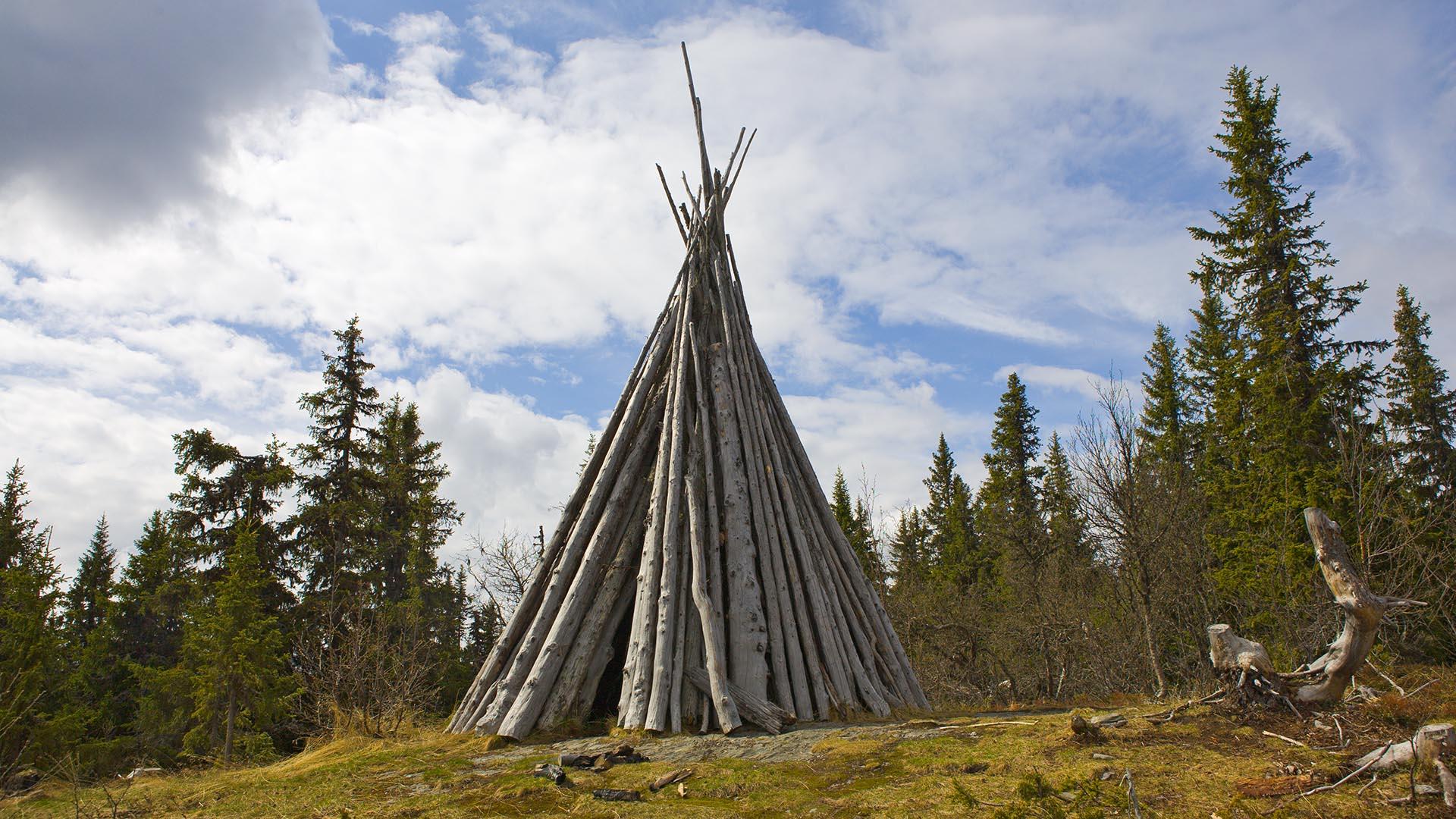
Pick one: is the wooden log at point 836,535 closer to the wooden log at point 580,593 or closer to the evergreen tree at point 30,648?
the wooden log at point 580,593

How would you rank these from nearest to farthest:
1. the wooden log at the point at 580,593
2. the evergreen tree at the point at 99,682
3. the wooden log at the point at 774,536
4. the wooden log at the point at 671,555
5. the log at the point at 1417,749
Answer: the log at the point at 1417,749, the wooden log at the point at 671,555, the wooden log at the point at 580,593, the wooden log at the point at 774,536, the evergreen tree at the point at 99,682

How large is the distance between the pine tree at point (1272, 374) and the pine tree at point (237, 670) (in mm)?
19689

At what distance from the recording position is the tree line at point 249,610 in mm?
15961

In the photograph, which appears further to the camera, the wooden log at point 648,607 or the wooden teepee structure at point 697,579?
the wooden teepee structure at point 697,579

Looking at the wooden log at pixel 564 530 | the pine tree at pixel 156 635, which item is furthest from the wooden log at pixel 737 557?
the pine tree at pixel 156 635

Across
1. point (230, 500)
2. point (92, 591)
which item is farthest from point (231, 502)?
point (92, 591)

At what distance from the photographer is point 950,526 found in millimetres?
34344

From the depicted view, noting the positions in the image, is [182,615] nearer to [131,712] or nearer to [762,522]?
[131,712]

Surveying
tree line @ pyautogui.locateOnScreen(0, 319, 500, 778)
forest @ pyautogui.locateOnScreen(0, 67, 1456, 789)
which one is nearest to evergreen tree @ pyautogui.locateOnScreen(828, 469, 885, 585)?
forest @ pyautogui.locateOnScreen(0, 67, 1456, 789)

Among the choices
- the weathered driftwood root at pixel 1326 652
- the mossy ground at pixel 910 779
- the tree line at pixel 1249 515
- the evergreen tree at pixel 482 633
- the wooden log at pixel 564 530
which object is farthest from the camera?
the evergreen tree at pixel 482 633

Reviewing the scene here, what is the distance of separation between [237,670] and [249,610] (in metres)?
1.20

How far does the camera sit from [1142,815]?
381cm

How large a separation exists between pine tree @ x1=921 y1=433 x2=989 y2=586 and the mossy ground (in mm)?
24892

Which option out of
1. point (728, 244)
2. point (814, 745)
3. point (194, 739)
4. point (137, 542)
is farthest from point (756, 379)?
point (137, 542)
